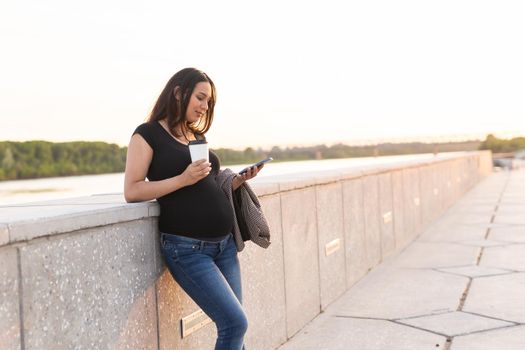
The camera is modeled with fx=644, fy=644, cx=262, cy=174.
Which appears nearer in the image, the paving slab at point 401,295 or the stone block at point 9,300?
the stone block at point 9,300

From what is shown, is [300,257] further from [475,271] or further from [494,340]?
[475,271]

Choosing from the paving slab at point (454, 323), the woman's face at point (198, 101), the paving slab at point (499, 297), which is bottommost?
the paving slab at point (499, 297)

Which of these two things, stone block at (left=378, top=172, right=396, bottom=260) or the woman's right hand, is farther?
stone block at (left=378, top=172, right=396, bottom=260)

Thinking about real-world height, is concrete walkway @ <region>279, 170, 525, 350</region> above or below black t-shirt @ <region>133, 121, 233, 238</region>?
below

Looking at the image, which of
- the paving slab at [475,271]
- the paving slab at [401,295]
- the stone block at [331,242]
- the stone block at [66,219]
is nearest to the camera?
the stone block at [66,219]

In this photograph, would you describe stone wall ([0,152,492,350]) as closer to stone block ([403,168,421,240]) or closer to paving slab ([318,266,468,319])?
paving slab ([318,266,468,319])

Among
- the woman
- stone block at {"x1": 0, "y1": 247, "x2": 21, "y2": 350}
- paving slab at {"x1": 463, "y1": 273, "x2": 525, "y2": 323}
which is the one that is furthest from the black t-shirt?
paving slab at {"x1": 463, "y1": 273, "x2": 525, "y2": 323}

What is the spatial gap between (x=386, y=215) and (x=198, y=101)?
5561 mm

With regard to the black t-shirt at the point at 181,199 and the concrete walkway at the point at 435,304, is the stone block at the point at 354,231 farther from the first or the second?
the black t-shirt at the point at 181,199

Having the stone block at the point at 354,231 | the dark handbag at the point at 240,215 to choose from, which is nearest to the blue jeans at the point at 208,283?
the dark handbag at the point at 240,215

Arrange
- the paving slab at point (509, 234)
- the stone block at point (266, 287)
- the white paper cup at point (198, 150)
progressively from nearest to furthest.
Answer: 1. the white paper cup at point (198, 150)
2. the stone block at point (266, 287)
3. the paving slab at point (509, 234)

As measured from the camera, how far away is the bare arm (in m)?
2.90

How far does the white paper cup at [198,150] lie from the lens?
280cm

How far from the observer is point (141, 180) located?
9.87 feet
